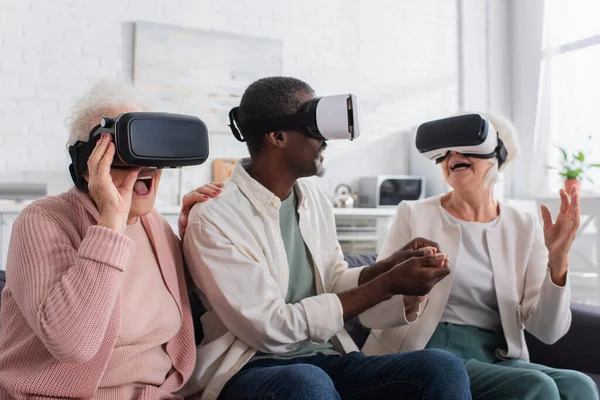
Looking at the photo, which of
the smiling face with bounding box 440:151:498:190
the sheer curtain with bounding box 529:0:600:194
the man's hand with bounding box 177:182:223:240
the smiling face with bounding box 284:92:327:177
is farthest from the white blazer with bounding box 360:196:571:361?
the sheer curtain with bounding box 529:0:600:194

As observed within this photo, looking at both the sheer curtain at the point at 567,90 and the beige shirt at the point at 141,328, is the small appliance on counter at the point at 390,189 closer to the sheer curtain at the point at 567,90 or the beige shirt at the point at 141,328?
the sheer curtain at the point at 567,90

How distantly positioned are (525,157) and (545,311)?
3.79m

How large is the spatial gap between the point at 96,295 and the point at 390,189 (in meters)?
3.86

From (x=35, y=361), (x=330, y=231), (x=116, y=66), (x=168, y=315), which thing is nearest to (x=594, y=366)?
(x=330, y=231)

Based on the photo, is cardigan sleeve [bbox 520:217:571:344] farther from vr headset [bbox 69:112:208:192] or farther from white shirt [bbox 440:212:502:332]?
vr headset [bbox 69:112:208:192]

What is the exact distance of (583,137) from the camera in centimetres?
482

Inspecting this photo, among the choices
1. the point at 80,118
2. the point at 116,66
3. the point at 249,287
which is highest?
the point at 116,66

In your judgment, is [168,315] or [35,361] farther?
[168,315]

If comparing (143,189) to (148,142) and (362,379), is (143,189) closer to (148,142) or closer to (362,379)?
(148,142)

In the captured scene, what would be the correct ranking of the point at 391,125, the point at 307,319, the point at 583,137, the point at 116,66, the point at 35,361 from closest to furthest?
the point at 35,361
the point at 307,319
the point at 116,66
the point at 583,137
the point at 391,125

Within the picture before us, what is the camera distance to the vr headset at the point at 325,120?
1.60m

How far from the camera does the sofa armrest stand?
2.02m

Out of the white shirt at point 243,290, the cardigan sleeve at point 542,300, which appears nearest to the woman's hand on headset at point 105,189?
the white shirt at point 243,290

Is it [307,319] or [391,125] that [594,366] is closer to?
[307,319]
